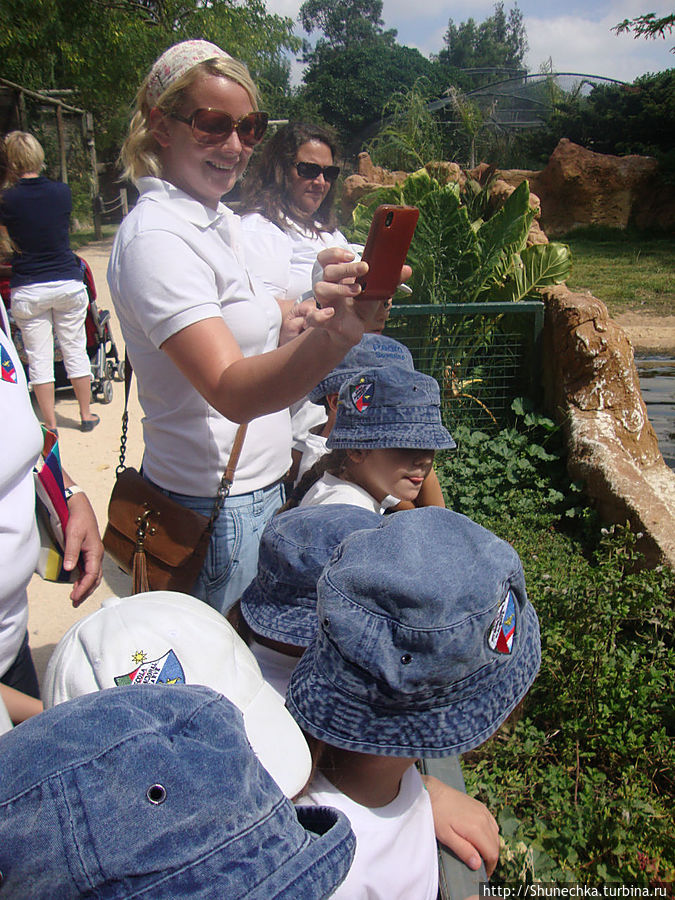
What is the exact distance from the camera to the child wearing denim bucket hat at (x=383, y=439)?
1922 mm

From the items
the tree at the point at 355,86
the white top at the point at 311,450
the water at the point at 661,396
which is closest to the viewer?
the white top at the point at 311,450

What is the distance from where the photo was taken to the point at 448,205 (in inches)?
181

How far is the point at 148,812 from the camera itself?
0.70 metres

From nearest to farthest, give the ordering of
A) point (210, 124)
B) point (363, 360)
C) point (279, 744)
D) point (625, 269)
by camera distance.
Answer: point (279, 744)
point (210, 124)
point (363, 360)
point (625, 269)

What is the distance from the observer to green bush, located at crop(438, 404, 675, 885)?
192 cm

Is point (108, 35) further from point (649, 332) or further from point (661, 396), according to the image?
point (661, 396)

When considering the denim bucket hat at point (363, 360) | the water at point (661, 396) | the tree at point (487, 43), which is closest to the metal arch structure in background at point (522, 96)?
the water at point (661, 396)

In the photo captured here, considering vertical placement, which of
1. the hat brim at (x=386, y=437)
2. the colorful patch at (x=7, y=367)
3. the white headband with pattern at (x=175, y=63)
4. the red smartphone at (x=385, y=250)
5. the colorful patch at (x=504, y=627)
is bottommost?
the hat brim at (x=386, y=437)

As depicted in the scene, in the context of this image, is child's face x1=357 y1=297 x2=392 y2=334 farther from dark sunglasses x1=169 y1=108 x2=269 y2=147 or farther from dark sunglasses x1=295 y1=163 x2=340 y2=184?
Answer: dark sunglasses x1=295 y1=163 x2=340 y2=184

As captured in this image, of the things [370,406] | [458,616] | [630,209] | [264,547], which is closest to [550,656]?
[370,406]

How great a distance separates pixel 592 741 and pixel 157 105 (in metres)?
2.29

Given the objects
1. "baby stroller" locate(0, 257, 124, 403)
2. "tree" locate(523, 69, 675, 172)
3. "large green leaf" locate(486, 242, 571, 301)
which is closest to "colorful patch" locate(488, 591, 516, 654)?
"large green leaf" locate(486, 242, 571, 301)

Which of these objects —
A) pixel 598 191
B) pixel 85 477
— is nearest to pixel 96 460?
pixel 85 477

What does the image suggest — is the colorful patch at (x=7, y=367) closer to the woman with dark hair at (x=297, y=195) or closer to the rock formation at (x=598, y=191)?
the woman with dark hair at (x=297, y=195)
